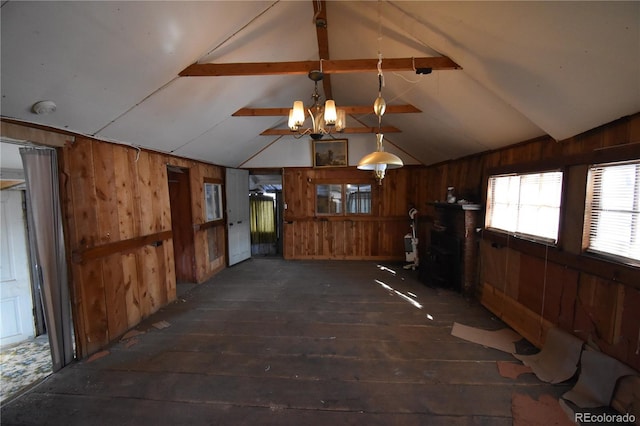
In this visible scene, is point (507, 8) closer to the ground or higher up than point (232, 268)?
higher up

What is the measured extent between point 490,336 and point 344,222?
12.5 ft

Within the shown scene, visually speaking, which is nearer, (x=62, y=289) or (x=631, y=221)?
(x=631, y=221)

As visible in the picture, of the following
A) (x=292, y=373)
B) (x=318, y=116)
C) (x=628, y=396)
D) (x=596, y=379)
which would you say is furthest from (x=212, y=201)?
(x=628, y=396)

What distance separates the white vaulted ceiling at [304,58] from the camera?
1.52 m

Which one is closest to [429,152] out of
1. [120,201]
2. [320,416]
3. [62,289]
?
[320,416]

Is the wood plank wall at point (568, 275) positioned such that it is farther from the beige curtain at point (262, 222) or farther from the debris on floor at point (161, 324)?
the beige curtain at point (262, 222)

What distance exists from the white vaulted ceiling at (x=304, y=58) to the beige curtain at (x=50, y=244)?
15.9 inches

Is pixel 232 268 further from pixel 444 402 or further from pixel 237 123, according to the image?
pixel 444 402

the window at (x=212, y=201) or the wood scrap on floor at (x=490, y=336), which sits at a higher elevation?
the window at (x=212, y=201)

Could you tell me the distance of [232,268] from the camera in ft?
18.1

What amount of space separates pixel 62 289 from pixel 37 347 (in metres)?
1.78

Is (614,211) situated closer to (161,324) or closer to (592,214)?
(592,214)

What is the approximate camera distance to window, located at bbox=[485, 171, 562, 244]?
8.33ft

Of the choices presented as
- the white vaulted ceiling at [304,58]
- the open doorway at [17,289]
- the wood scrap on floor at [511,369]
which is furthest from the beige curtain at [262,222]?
the wood scrap on floor at [511,369]
